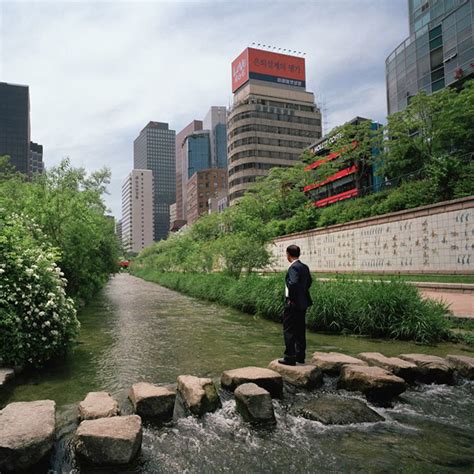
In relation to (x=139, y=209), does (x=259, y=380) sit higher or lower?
lower

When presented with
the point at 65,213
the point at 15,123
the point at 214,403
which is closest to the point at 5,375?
the point at 214,403

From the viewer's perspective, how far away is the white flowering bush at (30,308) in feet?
18.8

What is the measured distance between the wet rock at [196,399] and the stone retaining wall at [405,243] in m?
12.0

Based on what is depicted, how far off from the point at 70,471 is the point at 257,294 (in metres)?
10.1

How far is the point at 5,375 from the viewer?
5.33 meters

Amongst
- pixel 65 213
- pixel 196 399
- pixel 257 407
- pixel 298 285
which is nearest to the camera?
pixel 257 407

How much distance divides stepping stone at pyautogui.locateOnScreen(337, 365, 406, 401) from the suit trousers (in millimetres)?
893

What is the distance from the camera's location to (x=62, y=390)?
17.4ft

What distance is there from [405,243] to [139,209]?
143 m

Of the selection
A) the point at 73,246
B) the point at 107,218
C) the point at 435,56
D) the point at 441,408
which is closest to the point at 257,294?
the point at 73,246

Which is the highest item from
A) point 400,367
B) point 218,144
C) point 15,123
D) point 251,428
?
point 218,144

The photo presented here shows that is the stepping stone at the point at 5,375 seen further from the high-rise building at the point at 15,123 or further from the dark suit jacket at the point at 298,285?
the high-rise building at the point at 15,123

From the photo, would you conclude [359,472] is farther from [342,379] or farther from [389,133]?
[389,133]

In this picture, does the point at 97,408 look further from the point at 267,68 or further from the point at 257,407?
the point at 267,68
